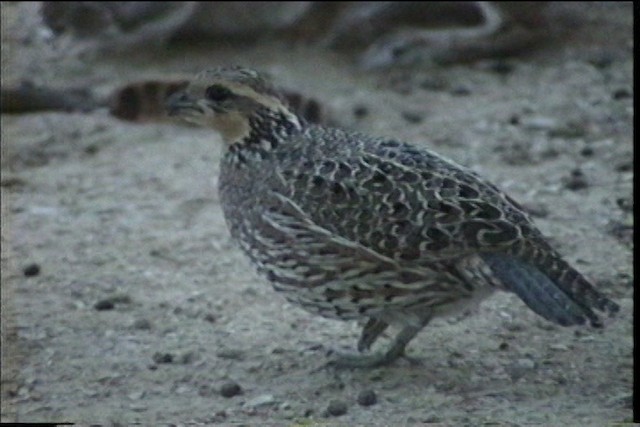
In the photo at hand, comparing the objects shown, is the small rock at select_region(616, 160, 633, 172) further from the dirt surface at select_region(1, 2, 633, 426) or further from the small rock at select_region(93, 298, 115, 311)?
the small rock at select_region(93, 298, 115, 311)

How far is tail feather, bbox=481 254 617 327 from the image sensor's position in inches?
198

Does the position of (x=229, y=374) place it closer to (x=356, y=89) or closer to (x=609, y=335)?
(x=609, y=335)

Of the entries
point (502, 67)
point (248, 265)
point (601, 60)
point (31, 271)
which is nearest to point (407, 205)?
point (248, 265)

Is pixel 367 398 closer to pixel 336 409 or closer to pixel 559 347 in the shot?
pixel 336 409

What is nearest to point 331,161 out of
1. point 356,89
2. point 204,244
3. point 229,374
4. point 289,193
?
point 289,193

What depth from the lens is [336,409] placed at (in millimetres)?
5281

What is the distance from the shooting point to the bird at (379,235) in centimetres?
516

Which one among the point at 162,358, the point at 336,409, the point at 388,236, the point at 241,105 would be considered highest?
the point at 241,105

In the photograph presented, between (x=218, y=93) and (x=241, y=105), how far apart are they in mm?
105

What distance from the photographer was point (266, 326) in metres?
6.27

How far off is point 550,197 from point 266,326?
6.96 feet

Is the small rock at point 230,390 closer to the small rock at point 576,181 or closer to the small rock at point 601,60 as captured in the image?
the small rock at point 576,181

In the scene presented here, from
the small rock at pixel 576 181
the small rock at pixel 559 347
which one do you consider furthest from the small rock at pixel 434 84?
the small rock at pixel 559 347

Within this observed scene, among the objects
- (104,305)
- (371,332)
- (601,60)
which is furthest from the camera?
(601,60)
